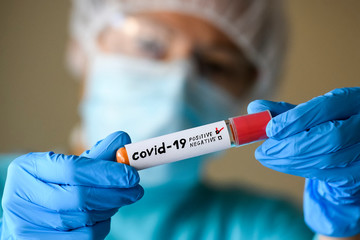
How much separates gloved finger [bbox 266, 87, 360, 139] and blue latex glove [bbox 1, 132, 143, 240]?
1.10 ft

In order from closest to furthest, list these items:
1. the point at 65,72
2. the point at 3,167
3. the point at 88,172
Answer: the point at 88,172
the point at 3,167
the point at 65,72

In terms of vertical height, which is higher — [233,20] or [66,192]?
[233,20]

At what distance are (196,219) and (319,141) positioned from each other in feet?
2.74

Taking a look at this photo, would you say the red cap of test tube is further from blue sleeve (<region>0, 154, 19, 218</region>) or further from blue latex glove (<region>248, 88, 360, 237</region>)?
blue sleeve (<region>0, 154, 19, 218</region>)

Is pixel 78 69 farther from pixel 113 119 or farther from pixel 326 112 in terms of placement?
pixel 326 112

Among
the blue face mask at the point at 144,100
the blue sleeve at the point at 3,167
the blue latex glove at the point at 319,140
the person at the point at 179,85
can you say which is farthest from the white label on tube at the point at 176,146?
the blue sleeve at the point at 3,167

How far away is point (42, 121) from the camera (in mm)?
2041

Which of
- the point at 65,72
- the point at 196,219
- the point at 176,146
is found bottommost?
the point at 196,219

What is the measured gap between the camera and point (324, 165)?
0.80 metres

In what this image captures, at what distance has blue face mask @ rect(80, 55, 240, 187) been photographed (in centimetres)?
137

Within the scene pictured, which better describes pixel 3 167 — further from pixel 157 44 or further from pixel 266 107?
pixel 266 107

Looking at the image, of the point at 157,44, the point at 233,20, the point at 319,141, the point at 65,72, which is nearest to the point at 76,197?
the point at 319,141

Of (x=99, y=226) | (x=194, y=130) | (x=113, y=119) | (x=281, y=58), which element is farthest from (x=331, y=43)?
(x=99, y=226)

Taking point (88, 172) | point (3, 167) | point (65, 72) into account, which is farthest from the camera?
point (65, 72)
